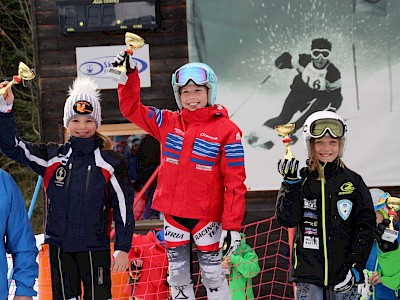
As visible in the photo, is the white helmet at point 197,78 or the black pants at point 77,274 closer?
the black pants at point 77,274

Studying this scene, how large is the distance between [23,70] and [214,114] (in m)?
1.24

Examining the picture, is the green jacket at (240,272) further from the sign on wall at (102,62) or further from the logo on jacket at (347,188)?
the logo on jacket at (347,188)

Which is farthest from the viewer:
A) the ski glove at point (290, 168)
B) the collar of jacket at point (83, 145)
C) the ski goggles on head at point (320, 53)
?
the ski goggles on head at point (320, 53)

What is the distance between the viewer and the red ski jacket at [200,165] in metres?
4.47

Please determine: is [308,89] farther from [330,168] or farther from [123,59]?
[123,59]

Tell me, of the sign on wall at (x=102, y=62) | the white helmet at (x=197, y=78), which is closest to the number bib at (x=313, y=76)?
the sign on wall at (x=102, y=62)

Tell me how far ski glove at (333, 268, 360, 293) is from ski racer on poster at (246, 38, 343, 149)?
9.98 ft

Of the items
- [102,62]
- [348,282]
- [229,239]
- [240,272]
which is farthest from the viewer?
[102,62]

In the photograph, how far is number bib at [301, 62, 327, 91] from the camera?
23.5 feet

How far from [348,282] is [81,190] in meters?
1.71

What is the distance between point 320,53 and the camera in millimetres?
7145

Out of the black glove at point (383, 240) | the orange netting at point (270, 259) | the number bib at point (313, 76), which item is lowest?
the orange netting at point (270, 259)

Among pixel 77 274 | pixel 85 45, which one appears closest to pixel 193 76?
pixel 77 274

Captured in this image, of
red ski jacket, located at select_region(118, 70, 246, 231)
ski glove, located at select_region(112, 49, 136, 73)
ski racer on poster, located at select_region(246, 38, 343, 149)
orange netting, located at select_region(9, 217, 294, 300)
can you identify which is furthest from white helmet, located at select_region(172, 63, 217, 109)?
orange netting, located at select_region(9, 217, 294, 300)
